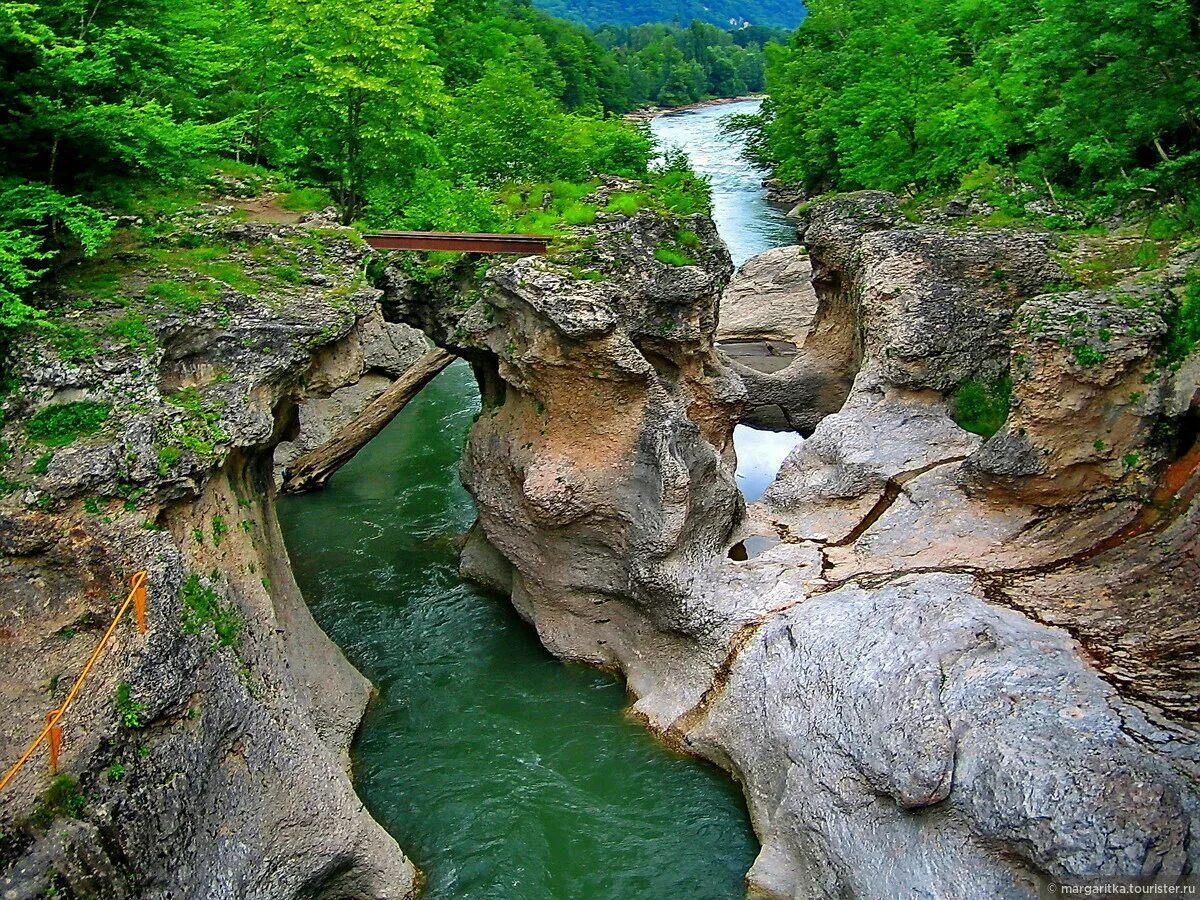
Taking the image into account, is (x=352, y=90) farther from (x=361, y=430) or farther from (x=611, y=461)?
(x=611, y=461)

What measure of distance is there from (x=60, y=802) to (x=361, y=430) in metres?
13.8

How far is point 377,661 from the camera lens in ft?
51.8

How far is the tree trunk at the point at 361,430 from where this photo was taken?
21.6m

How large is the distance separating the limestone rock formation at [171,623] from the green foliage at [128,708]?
0.03m

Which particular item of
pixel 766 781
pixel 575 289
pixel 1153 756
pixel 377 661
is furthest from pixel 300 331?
pixel 1153 756

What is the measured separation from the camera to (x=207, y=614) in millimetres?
10547

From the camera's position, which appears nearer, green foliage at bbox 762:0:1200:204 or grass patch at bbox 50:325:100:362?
grass patch at bbox 50:325:100:362

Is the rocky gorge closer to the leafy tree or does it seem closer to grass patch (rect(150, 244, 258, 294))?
grass patch (rect(150, 244, 258, 294))

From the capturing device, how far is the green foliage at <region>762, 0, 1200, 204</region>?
43.5ft

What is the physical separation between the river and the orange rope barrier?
472 centimetres

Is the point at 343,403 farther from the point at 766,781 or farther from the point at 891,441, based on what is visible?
the point at 766,781

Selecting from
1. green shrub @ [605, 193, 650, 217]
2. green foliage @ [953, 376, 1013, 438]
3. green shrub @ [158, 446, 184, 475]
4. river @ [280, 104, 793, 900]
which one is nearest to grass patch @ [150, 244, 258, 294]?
green shrub @ [158, 446, 184, 475]

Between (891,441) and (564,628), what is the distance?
7221mm

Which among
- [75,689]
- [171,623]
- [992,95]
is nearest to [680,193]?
[992,95]
